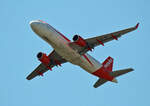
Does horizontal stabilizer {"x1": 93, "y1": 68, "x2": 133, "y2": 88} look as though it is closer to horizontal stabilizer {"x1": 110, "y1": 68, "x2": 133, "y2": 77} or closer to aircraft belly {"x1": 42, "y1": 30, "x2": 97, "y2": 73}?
horizontal stabilizer {"x1": 110, "y1": 68, "x2": 133, "y2": 77}

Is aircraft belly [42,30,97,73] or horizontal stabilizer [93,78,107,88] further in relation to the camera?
horizontal stabilizer [93,78,107,88]

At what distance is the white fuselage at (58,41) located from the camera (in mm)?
49125

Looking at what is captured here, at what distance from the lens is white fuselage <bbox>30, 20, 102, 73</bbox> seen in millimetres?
49125

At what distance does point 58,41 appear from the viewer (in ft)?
163

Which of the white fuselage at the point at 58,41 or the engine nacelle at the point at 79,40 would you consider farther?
the engine nacelle at the point at 79,40

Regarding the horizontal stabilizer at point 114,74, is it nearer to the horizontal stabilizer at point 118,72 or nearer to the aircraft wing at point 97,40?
the horizontal stabilizer at point 118,72

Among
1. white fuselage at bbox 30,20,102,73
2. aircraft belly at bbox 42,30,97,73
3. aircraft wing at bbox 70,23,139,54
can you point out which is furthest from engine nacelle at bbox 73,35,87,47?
aircraft belly at bbox 42,30,97,73

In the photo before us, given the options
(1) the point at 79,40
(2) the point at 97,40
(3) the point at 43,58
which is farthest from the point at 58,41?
(3) the point at 43,58

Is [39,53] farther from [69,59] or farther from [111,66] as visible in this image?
[111,66]

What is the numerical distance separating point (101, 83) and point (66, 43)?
10.9 meters

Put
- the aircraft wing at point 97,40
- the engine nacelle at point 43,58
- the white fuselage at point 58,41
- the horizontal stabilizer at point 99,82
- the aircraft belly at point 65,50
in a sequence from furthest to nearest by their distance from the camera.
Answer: the horizontal stabilizer at point 99,82, the engine nacelle at point 43,58, the aircraft wing at point 97,40, the aircraft belly at point 65,50, the white fuselage at point 58,41

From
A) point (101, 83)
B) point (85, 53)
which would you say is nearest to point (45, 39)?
point (85, 53)

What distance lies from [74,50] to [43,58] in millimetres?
5839

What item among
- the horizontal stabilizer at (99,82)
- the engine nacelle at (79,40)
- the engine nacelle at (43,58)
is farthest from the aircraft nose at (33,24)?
the horizontal stabilizer at (99,82)
